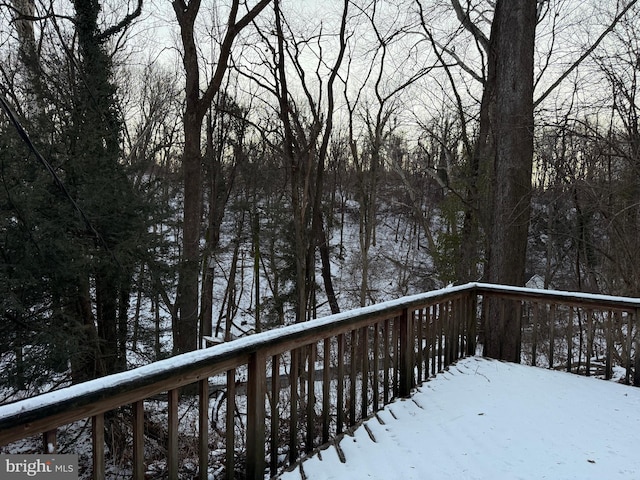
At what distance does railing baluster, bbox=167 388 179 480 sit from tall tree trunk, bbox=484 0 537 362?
5.25 meters

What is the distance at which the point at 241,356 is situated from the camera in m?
2.29

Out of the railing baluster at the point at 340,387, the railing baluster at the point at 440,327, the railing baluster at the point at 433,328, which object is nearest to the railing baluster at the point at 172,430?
the railing baluster at the point at 340,387

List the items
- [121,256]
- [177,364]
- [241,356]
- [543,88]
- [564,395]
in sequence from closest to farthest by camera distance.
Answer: [177,364]
[241,356]
[564,395]
[121,256]
[543,88]

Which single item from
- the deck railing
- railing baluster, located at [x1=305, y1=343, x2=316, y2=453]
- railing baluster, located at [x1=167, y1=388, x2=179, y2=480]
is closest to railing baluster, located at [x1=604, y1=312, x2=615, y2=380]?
the deck railing

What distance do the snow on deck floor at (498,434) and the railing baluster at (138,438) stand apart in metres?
0.95

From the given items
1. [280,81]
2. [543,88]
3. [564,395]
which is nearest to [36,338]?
[564,395]

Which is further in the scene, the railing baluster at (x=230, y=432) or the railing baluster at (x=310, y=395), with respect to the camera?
the railing baluster at (x=310, y=395)

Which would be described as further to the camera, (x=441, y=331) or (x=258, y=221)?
(x=258, y=221)

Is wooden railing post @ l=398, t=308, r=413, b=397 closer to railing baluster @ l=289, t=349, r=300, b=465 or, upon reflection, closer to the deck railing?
the deck railing

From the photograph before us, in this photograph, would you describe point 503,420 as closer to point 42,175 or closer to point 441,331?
point 441,331

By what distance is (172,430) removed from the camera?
197 cm

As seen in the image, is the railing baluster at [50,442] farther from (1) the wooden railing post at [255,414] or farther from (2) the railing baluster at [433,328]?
(2) the railing baluster at [433,328]

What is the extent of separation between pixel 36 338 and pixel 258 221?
12682 mm

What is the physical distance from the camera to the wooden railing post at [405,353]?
3.72 metres
